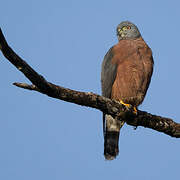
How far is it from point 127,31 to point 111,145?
8.40ft

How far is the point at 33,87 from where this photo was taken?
4035 mm

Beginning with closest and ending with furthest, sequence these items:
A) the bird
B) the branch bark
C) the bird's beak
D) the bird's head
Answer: the branch bark, the bird, the bird's head, the bird's beak

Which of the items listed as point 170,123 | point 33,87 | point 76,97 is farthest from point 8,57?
point 170,123

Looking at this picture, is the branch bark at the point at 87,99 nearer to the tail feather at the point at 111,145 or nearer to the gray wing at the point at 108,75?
the gray wing at the point at 108,75

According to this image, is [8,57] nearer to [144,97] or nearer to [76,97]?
[76,97]

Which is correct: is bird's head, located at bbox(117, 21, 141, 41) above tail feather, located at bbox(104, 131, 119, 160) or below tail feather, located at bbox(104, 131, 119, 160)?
above

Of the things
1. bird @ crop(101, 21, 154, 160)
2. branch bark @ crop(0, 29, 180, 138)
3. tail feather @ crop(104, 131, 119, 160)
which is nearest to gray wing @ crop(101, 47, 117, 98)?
bird @ crop(101, 21, 154, 160)

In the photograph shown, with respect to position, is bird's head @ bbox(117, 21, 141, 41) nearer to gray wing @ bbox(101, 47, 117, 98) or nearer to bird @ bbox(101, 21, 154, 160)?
bird @ bbox(101, 21, 154, 160)

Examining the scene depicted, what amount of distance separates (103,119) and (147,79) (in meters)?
1.17

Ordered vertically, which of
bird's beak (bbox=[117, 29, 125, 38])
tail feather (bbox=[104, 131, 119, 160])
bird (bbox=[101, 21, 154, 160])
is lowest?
tail feather (bbox=[104, 131, 119, 160])

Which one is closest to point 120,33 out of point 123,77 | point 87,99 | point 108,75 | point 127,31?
point 127,31

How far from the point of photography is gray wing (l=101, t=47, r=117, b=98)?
6.44 m

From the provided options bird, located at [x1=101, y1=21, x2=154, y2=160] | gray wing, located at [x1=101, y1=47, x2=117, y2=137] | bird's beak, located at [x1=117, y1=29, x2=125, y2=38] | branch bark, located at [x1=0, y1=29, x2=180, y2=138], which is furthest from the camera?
bird's beak, located at [x1=117, y1=29, x2=125, y2=38]

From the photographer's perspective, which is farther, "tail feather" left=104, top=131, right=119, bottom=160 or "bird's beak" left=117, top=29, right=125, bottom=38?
"bird's beak" left=117, top=29, right=125, bottom=38
